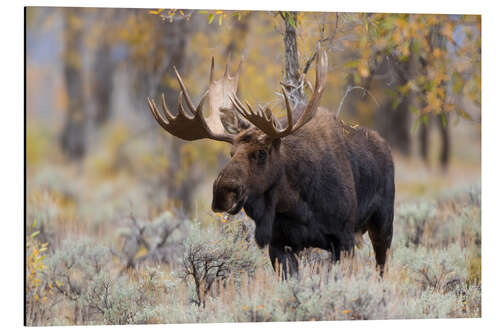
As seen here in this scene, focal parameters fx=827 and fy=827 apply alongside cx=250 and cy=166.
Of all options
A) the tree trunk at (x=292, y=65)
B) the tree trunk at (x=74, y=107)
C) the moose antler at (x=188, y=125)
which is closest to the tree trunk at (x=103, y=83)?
the tree trunk at (x=74, y=107)

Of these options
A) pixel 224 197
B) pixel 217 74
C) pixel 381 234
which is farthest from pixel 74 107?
pixel 224 197

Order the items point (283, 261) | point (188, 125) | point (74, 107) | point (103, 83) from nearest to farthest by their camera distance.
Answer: point (188, 125) < point (283, 261) < point (74, 107) < point (103, 83)

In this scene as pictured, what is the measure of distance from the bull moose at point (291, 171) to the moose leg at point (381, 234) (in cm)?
7

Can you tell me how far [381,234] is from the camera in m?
6.28

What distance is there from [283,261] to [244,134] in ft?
3.02

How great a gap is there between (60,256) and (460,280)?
3157mm

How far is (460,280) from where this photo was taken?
6293mm

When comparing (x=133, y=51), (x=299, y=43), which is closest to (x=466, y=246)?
(x=299, y=43)

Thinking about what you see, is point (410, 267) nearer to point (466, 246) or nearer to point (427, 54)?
point (466, 246)

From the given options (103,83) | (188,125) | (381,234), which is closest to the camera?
(188,125)

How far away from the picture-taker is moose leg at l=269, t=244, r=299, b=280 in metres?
5.58

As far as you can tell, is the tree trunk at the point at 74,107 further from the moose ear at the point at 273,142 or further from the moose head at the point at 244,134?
the moose ear at the point at 273,142

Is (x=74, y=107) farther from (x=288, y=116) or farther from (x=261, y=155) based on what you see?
(x=288, y=116)

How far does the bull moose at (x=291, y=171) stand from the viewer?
5223mm
